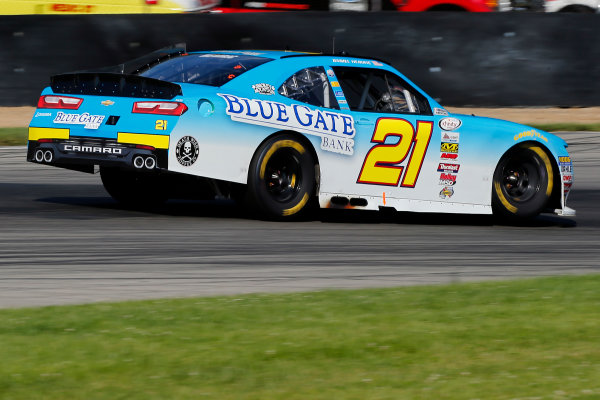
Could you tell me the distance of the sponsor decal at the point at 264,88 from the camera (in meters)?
9.53

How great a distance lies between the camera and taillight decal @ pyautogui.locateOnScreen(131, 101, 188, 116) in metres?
9.09

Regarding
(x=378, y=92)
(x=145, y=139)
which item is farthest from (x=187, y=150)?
(x=378, y=92)

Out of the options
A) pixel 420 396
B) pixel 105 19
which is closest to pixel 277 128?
pixel 420 396

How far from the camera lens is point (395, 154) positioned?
33.1ft

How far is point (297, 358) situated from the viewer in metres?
5.11

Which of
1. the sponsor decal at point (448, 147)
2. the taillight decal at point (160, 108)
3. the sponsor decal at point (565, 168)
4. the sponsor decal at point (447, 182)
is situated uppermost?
the taillight decal at point (160, 108)

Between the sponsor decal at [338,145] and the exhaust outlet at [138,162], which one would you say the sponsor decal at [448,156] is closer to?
the sponsor decal at [338,145]

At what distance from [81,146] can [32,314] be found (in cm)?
358

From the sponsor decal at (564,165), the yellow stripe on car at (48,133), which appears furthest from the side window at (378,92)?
the yellow stripe on car at (48,133)

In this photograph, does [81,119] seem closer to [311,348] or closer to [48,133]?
[48,133]

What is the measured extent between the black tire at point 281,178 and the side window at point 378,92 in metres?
0.76

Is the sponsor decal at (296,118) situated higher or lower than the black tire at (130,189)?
higher

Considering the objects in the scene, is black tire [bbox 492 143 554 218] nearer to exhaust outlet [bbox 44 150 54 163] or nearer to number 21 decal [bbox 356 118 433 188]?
number 21 decal [bbox 356 118 433 188]

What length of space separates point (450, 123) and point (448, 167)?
0.39m
